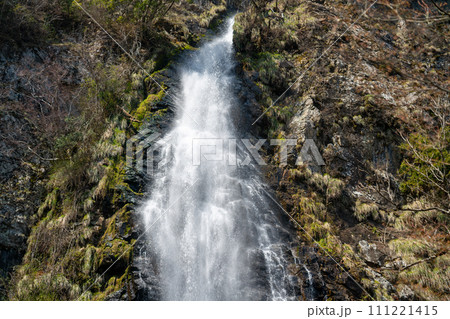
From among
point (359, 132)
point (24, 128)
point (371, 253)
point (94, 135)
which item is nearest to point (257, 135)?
point (359, 132)

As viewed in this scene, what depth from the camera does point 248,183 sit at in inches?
401

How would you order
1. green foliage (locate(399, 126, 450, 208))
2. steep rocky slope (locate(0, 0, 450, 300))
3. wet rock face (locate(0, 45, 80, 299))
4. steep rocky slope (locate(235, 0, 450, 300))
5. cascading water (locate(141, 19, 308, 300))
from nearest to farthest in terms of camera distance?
cascading water (locate(141, 19, 308, 300)), steep rocky slope (locate(0, 0, 450, 300)), steep rocky slope (locate(235, 0, 450, 300)), wet rock face (locate(0, 45, 80, 299)), green foliage (locate(399, 126, 450, 208))

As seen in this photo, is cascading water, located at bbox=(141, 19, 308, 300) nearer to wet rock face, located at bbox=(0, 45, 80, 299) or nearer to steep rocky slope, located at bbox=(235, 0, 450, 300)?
steep rocky slope, located at bbox=(235, 0, 450, 300)

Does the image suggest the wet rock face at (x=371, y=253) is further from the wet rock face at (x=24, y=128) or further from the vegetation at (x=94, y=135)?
the wet rock face at (x=24, y=128)

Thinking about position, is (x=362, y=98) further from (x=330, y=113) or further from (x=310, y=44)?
(x=310, y=44)

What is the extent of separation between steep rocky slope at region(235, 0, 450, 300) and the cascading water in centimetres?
142

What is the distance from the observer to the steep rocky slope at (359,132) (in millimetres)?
8391

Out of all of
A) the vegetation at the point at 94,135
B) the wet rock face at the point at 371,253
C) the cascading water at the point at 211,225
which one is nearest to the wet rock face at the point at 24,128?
the vegetation at the point at 94,135

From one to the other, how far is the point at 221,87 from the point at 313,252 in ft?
28.2

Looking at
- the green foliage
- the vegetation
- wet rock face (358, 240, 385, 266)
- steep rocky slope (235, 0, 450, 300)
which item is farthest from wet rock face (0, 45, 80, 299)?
the green foliage

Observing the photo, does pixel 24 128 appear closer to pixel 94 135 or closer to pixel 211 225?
pixel 94 135

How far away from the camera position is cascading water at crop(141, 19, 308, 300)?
751 cm

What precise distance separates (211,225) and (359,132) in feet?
27.0

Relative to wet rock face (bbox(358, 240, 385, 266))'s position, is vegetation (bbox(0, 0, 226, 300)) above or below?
above
